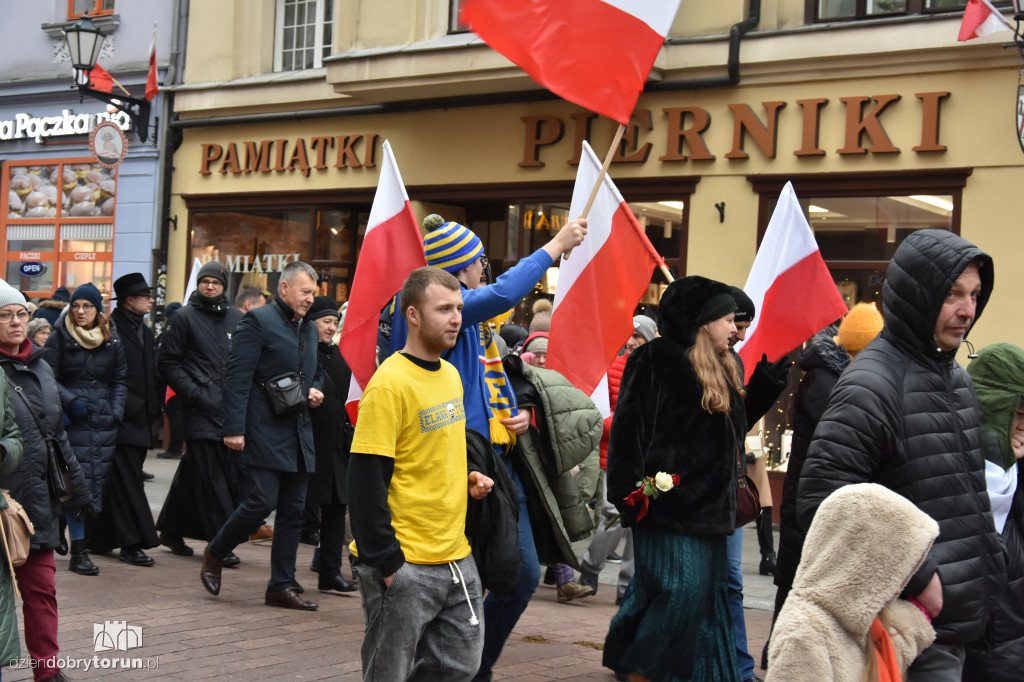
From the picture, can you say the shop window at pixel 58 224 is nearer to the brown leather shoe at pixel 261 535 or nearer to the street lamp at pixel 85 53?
the street lamp at pixel 85 53

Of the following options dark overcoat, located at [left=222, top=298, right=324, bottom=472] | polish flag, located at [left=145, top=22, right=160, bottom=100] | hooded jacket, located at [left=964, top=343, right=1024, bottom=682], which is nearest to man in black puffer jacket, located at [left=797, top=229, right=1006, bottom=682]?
hooded jacket, located at [left=964, top=343, right=1024, bottom=682]

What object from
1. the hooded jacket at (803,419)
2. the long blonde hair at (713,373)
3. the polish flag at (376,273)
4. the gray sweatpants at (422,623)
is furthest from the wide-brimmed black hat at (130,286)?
the gray sweatpants at (422,623)

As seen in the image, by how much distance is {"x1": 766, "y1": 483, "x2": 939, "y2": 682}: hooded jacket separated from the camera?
3.04 meters

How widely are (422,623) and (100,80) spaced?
14625mm

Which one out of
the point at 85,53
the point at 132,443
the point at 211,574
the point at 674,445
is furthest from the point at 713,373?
the point at 85,53

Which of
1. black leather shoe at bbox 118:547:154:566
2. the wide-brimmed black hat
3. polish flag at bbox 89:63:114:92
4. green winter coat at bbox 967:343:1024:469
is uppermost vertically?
polish flag at bbox 89:63:114:92

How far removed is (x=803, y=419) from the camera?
6.09 meters

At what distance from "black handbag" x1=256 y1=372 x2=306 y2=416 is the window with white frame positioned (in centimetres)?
983

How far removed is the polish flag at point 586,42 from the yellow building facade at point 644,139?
5.88 metres

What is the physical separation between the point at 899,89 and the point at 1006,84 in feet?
3.19

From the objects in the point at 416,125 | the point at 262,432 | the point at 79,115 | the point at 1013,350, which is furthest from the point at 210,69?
the point at 1013,350

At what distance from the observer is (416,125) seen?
591 inches

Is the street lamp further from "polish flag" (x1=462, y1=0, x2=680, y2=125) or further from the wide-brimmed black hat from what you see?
"polish flag" (x1=462, y1=0, x2=680, y2=125)

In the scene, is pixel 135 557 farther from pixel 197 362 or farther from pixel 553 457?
pixel 553 457
